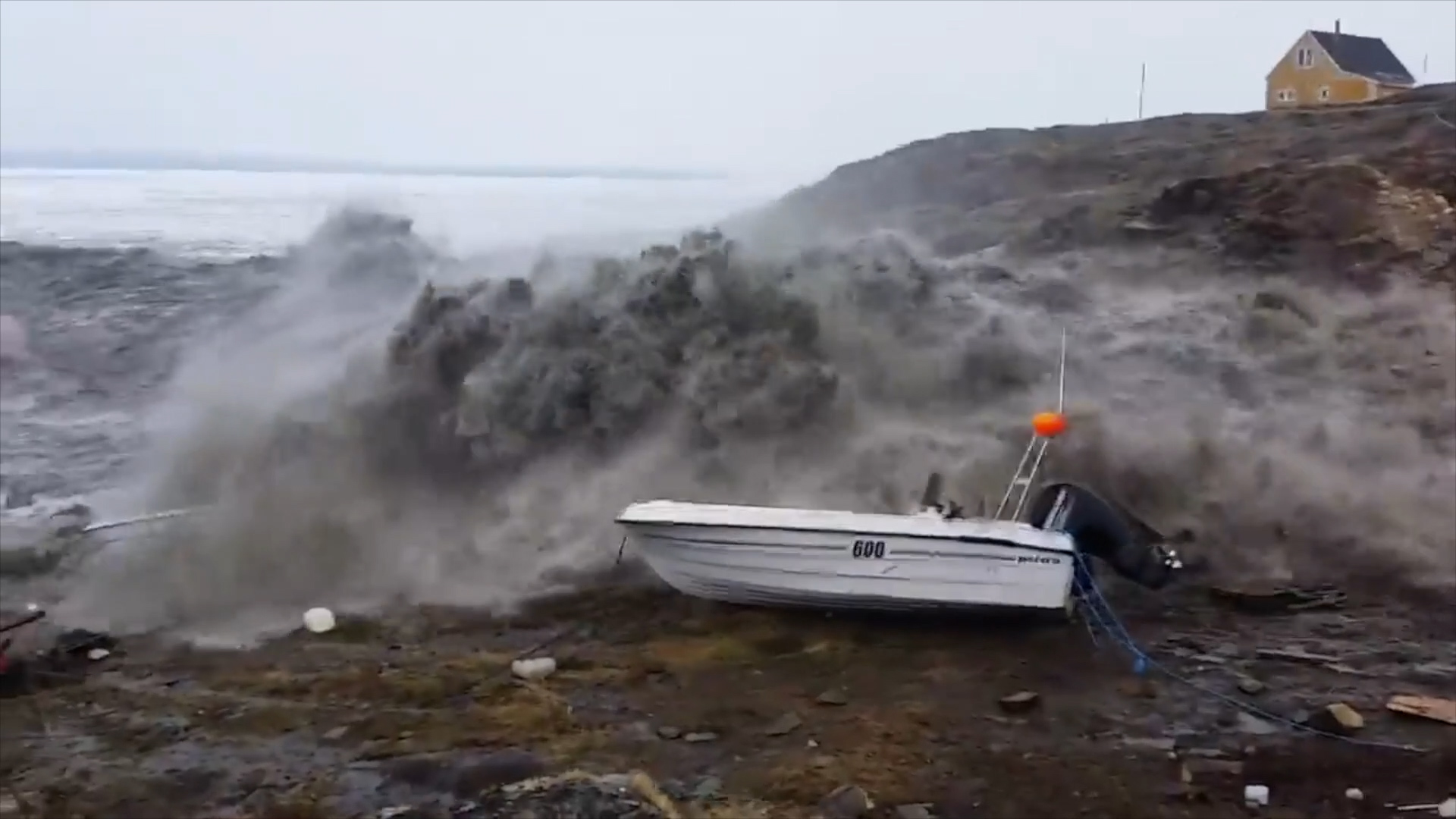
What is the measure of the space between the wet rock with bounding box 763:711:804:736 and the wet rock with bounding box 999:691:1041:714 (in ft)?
4.34

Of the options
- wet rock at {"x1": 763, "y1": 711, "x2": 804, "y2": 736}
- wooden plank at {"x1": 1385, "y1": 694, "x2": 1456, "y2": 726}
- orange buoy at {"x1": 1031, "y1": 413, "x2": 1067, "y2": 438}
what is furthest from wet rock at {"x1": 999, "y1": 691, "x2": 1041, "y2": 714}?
wooden plank at {"x1": 1385, "y1": 694, "x2": 1456, "y2": 726}

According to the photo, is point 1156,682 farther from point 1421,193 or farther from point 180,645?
point 1421,193

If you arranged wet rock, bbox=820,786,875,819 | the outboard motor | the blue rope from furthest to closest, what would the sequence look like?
1. the outboard motor
2. the blue rope
3. wet rock, bbox=820,786,875,819

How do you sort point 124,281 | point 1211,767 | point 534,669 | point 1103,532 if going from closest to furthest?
point 1211,767 < point 534,669 < point 1103,532 < point 124,281

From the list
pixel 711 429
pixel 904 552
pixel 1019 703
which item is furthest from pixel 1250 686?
pixel 711 429

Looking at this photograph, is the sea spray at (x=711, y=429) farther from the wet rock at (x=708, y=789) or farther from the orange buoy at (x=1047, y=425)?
the wet rock at (x=708, y=789)

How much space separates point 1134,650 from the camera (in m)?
9.20

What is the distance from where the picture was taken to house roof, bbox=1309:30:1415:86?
42406mm

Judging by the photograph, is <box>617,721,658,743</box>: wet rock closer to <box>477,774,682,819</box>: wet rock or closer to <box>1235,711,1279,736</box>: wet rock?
<box>477,774,682,819</box>: wet rock

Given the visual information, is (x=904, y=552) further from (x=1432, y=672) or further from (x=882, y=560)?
(x=1432, y=672)

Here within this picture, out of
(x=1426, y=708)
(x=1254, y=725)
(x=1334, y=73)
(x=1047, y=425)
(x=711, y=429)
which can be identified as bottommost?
(x=1254, y=725)

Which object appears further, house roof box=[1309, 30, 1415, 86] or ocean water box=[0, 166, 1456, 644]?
house roof box=[1309, 30, 1415, 86]

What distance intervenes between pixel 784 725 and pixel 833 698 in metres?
0.54

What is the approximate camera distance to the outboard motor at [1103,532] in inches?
383
